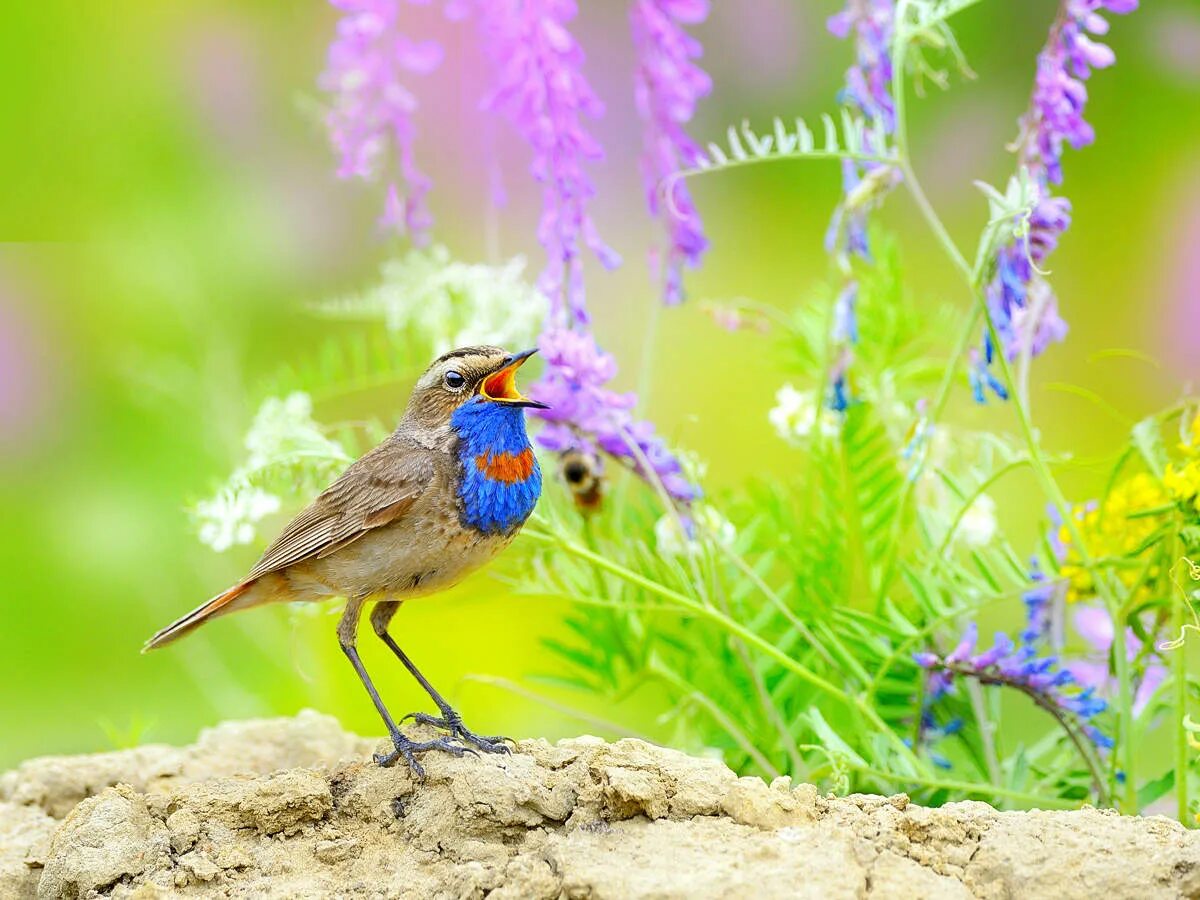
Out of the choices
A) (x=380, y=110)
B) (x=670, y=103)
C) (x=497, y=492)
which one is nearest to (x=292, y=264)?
(x=380, y=110)

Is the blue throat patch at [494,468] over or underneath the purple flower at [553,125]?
underneath

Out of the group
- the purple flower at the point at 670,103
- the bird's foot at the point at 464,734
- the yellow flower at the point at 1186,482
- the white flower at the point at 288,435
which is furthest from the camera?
the purple flower at the point at 670,103

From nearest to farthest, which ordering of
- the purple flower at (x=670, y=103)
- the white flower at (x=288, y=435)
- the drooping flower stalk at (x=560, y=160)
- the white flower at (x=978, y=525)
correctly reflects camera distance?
the white flower at (x=288, y=435)
the drooping flower stalk at (x=560, y=160)
the white flower at (x=978, y=525)
the purple flower at (x=670, y=103)

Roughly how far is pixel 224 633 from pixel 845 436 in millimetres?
3011

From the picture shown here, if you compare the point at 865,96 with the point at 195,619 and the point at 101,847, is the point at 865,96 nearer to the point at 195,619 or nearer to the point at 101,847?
the point at 195,619

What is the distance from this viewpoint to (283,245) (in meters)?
5.60

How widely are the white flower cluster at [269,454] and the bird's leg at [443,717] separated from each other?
0.29 meters

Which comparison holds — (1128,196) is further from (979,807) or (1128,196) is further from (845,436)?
(979,807)

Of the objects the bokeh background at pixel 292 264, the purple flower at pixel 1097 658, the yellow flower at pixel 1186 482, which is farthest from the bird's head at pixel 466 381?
the bokeh background at pixel 292 264

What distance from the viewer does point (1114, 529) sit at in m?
2.98

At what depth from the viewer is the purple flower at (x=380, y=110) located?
3.51 metres

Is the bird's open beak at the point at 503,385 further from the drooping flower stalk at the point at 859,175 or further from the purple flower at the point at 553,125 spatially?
the drooping flower stalk at the point at 859,175

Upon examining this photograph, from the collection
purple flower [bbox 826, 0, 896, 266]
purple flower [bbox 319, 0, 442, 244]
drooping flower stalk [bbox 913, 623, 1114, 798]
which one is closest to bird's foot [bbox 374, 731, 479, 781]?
drooping flower stalk [bbox 913, 623, 1114, 798]

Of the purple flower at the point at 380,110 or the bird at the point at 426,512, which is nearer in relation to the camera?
the bird at the point at 426,512
